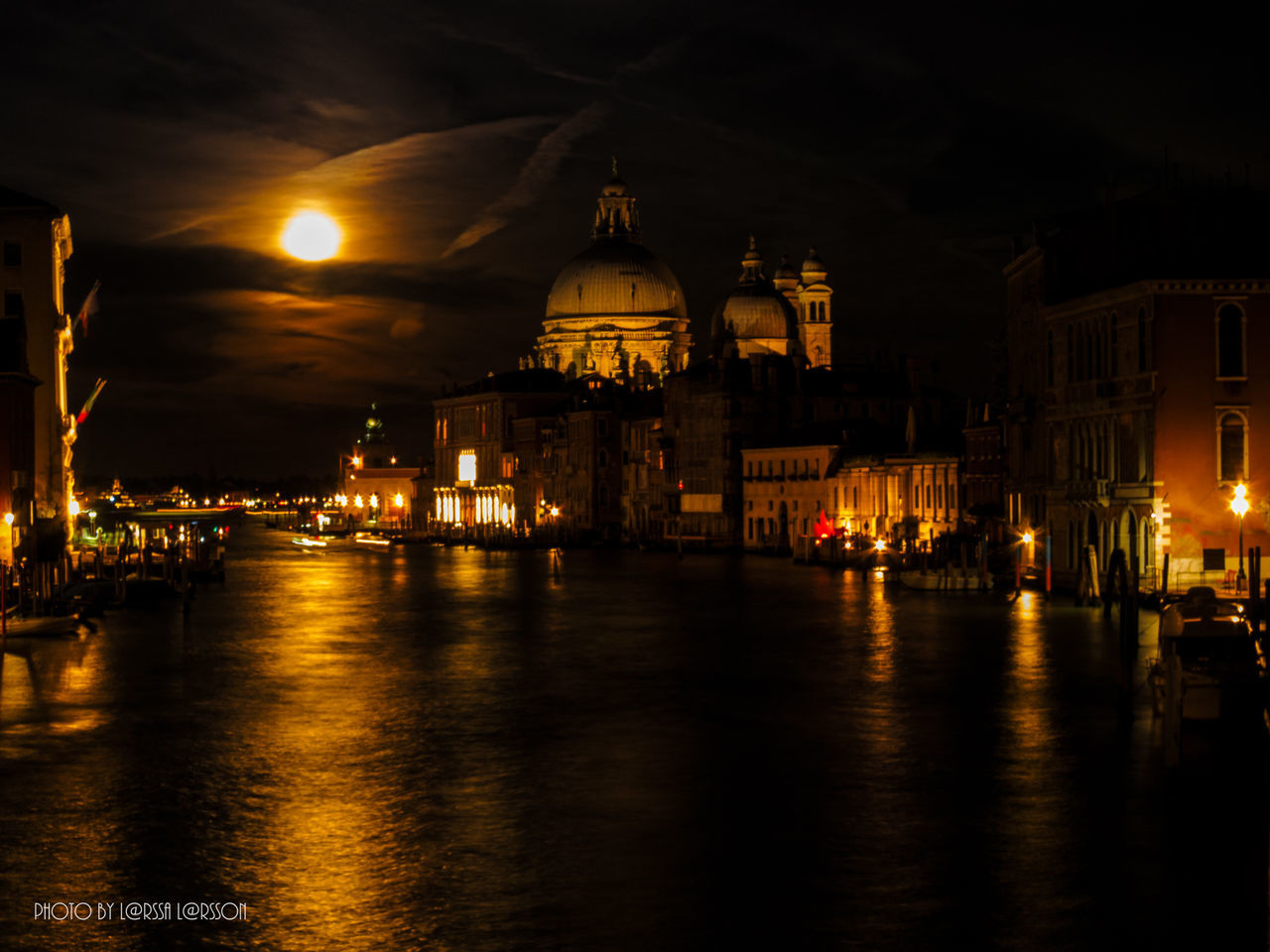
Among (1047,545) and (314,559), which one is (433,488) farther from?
(1047,545)

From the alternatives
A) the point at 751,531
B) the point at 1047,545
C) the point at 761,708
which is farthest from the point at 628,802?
the point at 751,531

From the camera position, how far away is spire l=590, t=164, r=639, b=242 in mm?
149625

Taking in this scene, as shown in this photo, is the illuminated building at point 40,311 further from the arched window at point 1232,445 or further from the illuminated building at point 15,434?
the arched window at point 1232,445

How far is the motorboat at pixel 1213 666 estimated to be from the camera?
2106cm

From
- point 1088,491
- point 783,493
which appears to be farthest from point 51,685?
point 783,493

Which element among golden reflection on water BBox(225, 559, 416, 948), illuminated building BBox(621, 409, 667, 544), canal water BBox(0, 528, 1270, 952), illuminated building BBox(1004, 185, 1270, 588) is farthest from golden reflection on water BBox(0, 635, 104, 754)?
illuminated building BBox(621, 409, 667, 544)

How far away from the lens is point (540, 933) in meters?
13.5

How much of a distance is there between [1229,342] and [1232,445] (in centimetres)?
234

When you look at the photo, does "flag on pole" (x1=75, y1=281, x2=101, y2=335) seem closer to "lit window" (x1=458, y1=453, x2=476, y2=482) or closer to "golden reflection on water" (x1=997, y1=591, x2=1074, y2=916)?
"golden reflection on water" (x1=997, y1=591, x2=1074, y2=916)

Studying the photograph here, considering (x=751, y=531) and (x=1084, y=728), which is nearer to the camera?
(x=1084, y=728)

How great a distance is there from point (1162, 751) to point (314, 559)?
257 feet

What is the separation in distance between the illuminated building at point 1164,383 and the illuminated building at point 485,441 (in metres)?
77.0

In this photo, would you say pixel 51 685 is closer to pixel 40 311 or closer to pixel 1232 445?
pixel 1232 445

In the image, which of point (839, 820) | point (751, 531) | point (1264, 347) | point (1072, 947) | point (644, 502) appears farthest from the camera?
point (644, 502)
